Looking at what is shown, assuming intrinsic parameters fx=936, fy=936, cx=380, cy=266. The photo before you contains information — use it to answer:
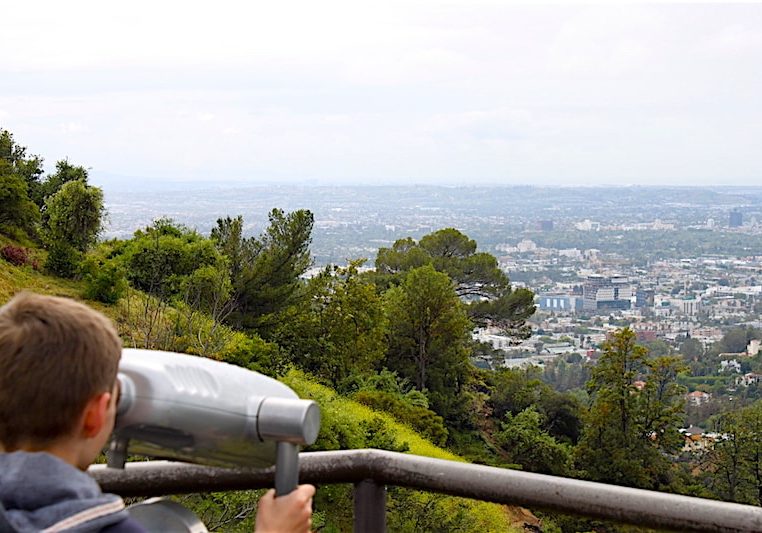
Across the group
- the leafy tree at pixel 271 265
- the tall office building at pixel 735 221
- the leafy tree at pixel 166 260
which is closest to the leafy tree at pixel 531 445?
the leafy tree at pixel 271 265

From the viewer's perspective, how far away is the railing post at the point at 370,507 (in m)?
1.11

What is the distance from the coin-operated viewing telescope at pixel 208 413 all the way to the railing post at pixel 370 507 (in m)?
0.31

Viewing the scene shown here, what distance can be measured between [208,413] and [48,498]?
0.14 meters

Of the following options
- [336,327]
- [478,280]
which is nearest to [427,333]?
[336,327]

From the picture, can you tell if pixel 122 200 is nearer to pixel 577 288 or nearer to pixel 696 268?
pixel 577 288

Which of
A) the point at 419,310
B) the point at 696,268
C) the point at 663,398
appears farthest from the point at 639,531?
the point at 696,268

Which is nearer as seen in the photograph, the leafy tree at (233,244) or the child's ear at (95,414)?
the child's ear at (95,414)

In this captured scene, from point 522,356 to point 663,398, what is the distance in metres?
16.1

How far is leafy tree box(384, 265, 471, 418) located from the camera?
24219mm

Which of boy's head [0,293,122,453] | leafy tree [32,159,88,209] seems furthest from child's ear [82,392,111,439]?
leafy tree [32,159,88,209]

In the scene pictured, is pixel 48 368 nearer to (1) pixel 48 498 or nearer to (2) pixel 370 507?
(1) pixel 48 498

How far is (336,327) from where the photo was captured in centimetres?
2091

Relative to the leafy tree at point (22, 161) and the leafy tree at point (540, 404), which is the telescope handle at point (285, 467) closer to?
the leafy tree at point (22, 161)

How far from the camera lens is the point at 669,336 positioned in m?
44.5
